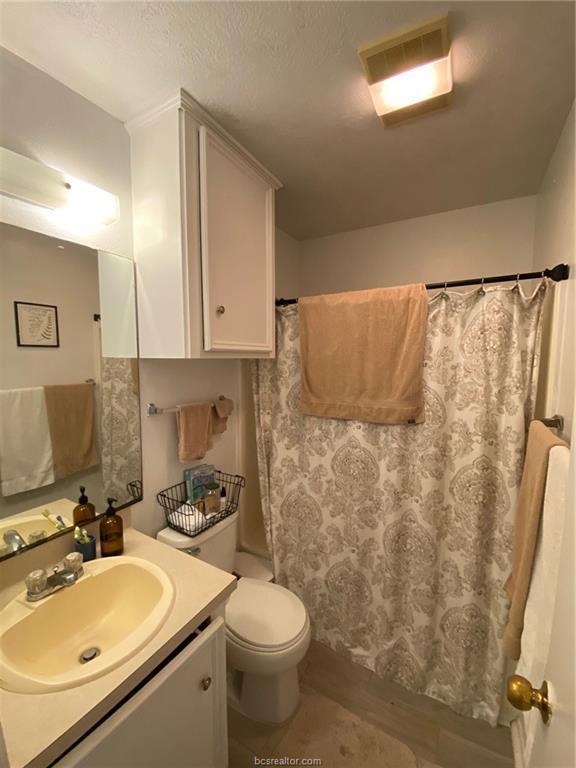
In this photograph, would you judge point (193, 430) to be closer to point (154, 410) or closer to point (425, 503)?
point (154, 410)

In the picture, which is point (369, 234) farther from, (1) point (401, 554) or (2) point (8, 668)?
(2) point (8, 668)

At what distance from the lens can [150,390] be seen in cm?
139

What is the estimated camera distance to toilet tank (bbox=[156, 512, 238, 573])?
1376 mm

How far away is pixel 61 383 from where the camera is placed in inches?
41.7

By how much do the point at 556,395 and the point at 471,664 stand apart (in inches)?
49.0

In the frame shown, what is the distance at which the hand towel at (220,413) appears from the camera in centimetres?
170

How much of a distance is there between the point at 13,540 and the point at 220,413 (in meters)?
0.95

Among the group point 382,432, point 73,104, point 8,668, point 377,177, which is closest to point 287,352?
point 382,432

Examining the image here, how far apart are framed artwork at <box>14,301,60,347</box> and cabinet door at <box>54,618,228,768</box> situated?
100cm

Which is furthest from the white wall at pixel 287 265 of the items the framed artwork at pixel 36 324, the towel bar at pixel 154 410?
the framed artwork at pixel 36 324

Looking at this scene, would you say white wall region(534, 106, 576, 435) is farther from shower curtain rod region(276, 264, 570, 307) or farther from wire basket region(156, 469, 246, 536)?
wire basket region(156, 469, 246, 536)

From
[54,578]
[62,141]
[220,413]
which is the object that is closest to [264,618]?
[54,578]

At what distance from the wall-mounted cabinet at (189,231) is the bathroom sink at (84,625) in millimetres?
756

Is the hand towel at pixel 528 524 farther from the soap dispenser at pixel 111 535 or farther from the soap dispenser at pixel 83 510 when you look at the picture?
the soap dispenser at pixel 83 510
